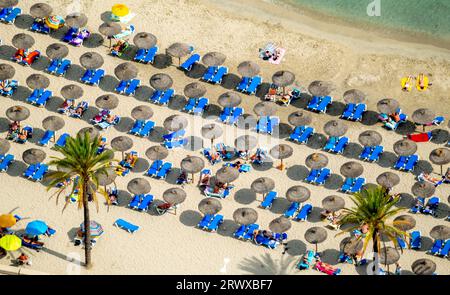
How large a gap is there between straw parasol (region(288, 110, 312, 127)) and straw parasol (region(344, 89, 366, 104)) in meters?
4.02

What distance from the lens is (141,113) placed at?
335 feet

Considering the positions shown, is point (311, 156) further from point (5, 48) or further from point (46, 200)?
point (5, 48)

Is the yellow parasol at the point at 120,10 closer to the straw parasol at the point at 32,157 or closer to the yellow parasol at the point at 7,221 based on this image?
the straw parasol at the point at 32,157

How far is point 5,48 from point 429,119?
36567 mm

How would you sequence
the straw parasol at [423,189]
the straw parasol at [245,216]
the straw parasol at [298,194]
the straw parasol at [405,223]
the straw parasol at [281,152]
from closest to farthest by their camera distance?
the straw parasol at [405,223], the straw parasol at [245,216], the straw parasol at [298,194], the straw parasol at [423,189], the straw parasol at [281,152]

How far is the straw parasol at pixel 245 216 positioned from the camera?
3716 inches

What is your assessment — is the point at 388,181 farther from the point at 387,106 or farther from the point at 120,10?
the point at 120,10

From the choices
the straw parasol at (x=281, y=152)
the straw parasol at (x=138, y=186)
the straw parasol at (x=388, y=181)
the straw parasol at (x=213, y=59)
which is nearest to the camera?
the straw parasol at (x=138, y=186)

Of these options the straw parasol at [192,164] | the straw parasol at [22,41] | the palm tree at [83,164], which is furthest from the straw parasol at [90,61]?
the palm tree at [83,164]

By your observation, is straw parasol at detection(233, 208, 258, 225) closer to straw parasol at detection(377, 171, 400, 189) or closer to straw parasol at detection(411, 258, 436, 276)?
straw parasol at detection(377, 171, 400, 189)

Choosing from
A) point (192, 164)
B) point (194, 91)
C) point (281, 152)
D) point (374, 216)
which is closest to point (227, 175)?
point (192, 164)

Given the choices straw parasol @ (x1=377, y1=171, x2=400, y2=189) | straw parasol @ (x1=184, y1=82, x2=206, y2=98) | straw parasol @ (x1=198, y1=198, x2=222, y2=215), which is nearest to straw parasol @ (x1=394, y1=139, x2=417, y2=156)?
straw parasol @ (x1=377, y1=171, x2=400, y2=189)

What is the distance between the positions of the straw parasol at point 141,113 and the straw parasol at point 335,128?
14.0 metres

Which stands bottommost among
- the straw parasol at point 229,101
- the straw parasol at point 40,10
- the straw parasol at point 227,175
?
the straw parasol at point 227,175
